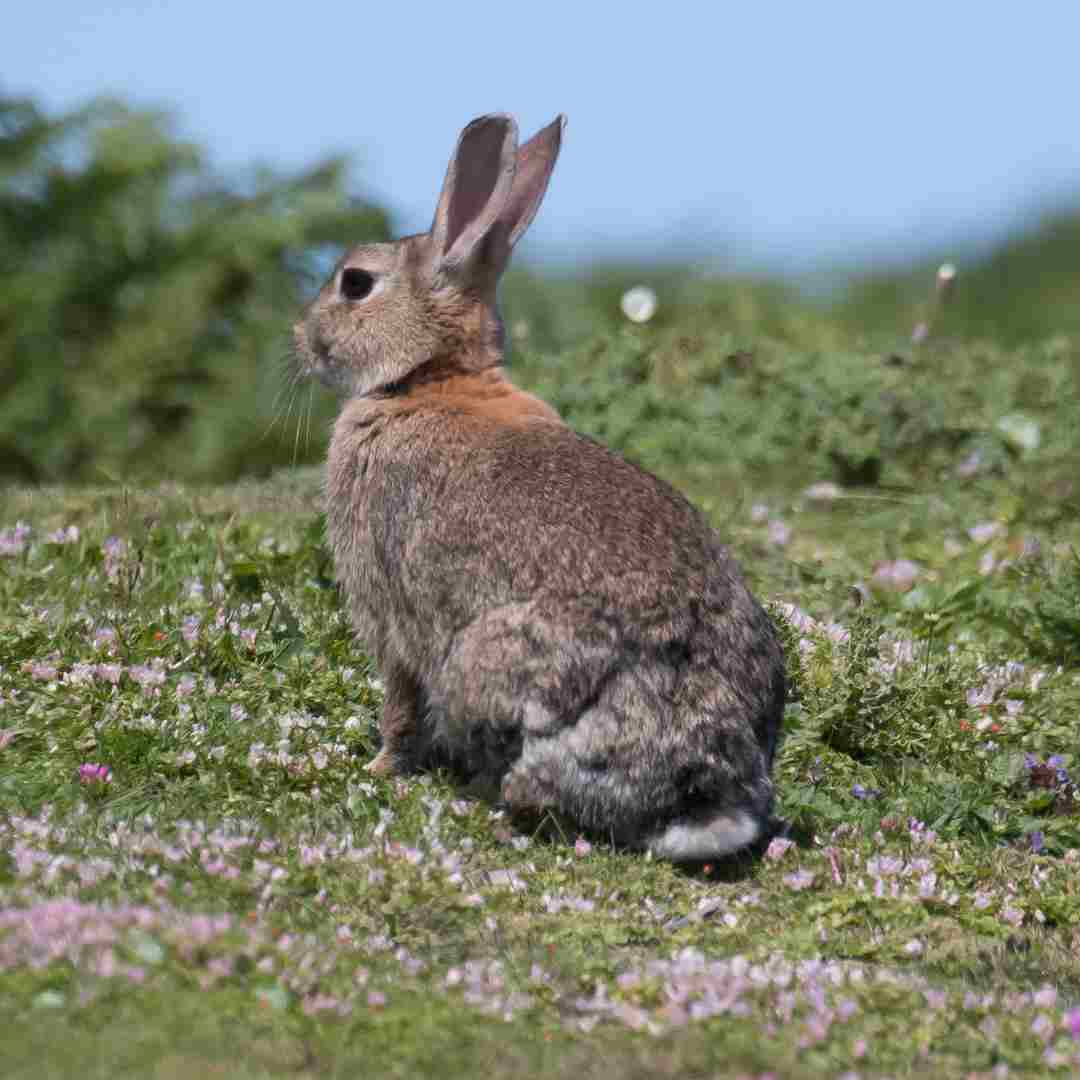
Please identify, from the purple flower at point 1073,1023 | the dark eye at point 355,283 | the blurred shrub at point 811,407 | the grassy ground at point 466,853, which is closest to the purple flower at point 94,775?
the grassy ground at point 466,853

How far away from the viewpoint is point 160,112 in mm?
14555

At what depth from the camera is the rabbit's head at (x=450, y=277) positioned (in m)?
7.59

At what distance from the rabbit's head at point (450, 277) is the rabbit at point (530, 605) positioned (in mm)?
13

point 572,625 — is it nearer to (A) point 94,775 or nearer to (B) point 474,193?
(A) point 94,775

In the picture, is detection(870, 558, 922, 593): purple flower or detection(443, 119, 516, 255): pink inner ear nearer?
detection(443, 119, 516, 255): pink inner ear

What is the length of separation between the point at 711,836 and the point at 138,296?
8967 mm

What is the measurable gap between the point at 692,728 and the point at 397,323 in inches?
89.4

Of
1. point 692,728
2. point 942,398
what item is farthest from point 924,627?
point 942,398

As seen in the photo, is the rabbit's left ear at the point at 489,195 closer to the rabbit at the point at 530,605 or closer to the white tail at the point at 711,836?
the rabbit at the point at 530,605

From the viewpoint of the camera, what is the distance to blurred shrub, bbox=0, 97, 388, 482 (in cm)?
1396

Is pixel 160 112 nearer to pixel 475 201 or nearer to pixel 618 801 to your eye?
pixel 475 201

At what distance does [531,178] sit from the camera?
25.4 feet

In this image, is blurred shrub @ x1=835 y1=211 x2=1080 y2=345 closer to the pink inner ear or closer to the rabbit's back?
the pink inner ear

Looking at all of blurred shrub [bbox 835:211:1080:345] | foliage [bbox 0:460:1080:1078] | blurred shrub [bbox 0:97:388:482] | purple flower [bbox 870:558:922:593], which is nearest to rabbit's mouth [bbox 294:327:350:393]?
foliage [bbox 0:460:1080:1078]
